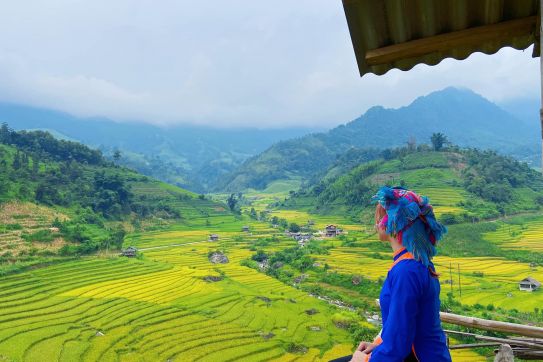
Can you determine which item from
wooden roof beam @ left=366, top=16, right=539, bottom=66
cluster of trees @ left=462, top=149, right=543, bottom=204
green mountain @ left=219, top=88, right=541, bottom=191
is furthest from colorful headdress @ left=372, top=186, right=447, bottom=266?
green mountain @ left=219, top=88, right=541, bottom=191

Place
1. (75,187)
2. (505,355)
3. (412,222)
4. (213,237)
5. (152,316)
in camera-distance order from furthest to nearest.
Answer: (75,187), (213,237), (152,316), (505,355), (412,222)

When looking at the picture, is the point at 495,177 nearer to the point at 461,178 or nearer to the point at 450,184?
the point at 461,178

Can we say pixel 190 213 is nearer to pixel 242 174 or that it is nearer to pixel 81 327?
pixel 81 327

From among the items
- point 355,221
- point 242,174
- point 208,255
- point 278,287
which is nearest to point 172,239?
point 208,255

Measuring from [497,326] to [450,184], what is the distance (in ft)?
156

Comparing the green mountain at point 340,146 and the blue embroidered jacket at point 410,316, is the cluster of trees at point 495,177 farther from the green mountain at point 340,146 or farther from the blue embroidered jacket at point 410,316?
the blue embroidered jacket at point 410,316

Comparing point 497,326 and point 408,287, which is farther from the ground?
point 408,287

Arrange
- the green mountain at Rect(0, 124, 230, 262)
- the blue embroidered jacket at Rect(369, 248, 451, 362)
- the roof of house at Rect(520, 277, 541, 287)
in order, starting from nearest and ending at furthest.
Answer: the blue embroidered jacket at Rect(369, 248, 451, 362) → the roof of house at Rect(520, 277, 541, 287) → the green mountain at Rect(0, 124, 230, 262)

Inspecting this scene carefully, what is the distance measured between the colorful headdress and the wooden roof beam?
104cm

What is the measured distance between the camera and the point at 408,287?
53.3 inches

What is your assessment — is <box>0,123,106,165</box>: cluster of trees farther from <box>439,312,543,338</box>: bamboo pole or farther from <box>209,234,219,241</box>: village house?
<box>439,312,543,338</box>: bamboo pole

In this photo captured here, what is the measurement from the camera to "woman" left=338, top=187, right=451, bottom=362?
1.36 metres

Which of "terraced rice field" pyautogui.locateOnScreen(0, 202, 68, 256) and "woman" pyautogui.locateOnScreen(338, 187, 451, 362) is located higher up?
"woman" pyautogui.locateOnScreen(338, 187, 451, 362)

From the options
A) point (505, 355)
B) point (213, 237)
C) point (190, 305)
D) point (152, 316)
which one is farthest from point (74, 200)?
point (505, 355)
